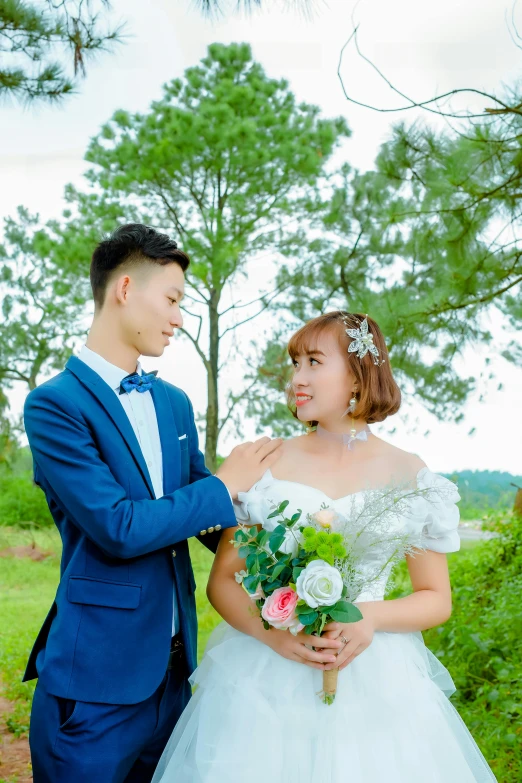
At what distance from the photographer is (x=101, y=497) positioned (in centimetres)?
186

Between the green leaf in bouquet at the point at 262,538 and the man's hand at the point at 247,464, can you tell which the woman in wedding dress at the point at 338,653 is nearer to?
the man's hand at the point at 247,464

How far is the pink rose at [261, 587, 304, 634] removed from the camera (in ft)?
5.59

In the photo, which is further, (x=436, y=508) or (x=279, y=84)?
(x=279, y=84)

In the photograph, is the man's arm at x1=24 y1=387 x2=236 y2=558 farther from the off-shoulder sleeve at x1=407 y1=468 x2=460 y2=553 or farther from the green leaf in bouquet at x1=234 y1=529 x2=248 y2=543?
the off-shoulder sleeve at x1=407 y1=468 x2=460 y2=553

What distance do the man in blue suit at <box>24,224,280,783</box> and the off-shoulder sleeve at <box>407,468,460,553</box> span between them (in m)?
0.42

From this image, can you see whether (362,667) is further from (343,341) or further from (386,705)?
(343,341)

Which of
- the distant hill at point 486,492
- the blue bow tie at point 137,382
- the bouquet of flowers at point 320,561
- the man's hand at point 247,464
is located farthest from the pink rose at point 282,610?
the distant hill at point 486,492

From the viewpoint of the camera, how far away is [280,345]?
10.4 metres

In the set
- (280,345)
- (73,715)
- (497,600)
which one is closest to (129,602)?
(73,715)

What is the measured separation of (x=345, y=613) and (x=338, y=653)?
163 millimetres

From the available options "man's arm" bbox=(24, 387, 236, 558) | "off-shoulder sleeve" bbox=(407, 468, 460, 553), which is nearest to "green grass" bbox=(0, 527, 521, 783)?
"off-shoulder sleeve" bbox=(407, 468, 460, 553)

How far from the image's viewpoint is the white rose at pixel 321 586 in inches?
64.6

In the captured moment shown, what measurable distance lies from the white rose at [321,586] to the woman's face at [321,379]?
0.62m

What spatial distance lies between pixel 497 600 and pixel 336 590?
4.11m
